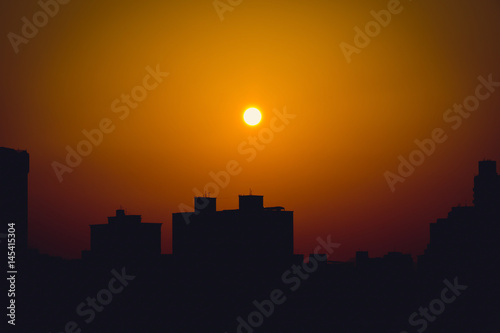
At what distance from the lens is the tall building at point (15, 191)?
49656mm

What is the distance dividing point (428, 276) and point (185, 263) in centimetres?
1894

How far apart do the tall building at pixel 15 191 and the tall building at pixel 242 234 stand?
12.5 metres

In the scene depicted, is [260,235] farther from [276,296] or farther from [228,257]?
[276,296]

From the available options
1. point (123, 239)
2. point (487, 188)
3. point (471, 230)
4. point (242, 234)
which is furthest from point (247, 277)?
point (487, 188)

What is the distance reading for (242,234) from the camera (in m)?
52.2

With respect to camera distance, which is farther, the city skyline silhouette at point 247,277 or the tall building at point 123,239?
the tall building at point 123,239

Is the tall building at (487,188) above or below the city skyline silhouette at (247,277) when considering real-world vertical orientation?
above

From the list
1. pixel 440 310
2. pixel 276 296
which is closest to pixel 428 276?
pixel 440 310

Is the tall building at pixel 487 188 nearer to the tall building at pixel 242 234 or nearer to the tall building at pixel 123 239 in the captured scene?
the tall building at pixel 242 234

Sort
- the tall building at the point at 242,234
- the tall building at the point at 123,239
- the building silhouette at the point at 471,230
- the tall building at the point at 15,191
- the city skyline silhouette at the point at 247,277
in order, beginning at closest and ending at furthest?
the city skyline silhouette at the point at 247,277 < the tall building at the point at 15,191 < the building silhouette at the point at 471,230 < the tall building at the point at 123,239 < the tall building at the point at 242,234

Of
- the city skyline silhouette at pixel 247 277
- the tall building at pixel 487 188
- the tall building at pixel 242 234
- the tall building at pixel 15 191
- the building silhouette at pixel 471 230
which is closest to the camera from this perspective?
the city skyline silhouette at pixel 247 277

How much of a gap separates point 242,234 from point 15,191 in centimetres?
1865

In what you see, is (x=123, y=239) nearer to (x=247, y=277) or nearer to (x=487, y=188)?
(x=247, y=277)

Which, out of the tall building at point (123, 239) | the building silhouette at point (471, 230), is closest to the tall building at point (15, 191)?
the tall building at point (123, 239)
